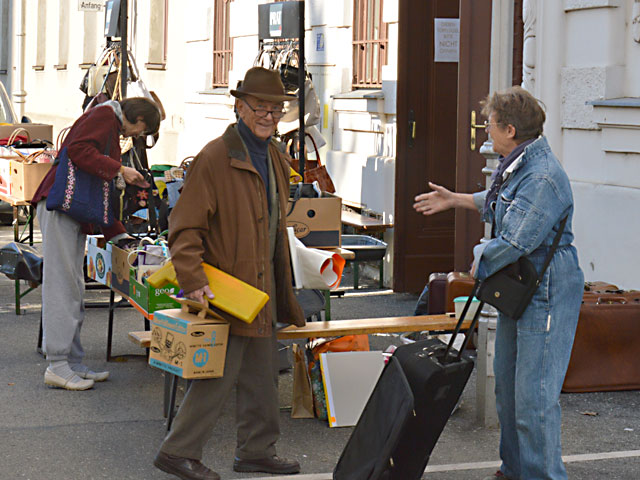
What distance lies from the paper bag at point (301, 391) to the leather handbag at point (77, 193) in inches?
55.1

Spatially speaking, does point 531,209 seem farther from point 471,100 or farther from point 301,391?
point 471,100

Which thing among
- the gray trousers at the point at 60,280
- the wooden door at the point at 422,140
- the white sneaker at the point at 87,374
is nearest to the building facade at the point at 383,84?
the wooden door at the point at 422,140

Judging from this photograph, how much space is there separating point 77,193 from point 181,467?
204 centimetres

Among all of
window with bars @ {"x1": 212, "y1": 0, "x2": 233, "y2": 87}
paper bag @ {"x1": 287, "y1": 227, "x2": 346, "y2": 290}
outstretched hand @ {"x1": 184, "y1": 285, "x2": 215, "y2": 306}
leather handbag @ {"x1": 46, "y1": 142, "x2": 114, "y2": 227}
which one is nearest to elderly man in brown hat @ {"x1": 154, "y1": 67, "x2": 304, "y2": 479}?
outstretched hand @ {"x1": 184, "y1": 285, "x2": 215, "y2": 306}

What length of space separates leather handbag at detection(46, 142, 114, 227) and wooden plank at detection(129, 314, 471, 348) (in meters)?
0.76

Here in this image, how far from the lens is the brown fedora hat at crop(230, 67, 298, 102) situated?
16.7 ft

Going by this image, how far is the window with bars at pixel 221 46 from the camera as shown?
1549 cm

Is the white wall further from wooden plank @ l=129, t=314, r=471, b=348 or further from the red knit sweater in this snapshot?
the red knit sweater

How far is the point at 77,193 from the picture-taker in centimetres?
645

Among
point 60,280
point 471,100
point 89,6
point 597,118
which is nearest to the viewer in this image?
point 60,280

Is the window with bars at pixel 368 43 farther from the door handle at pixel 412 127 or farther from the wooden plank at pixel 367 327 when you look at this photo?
the wooden plank at pixel 367 327

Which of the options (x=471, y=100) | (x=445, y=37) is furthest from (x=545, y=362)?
(x=445, y=37)

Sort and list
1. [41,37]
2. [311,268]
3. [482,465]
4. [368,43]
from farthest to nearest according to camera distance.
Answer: [41,37]
[368,43]
[311,268]
[482,465]

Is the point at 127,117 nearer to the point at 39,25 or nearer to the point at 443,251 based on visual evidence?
the point at 443,251
